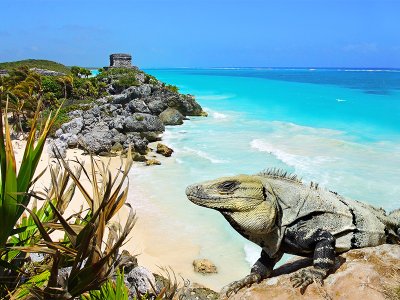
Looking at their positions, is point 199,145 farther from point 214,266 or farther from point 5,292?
point 5,292

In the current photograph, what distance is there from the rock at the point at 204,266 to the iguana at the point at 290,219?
6.61 m

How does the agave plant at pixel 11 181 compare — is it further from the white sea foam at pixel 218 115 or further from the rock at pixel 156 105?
the white sea foam at pixel 218 115

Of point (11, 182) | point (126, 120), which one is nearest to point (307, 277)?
point (11, 182)

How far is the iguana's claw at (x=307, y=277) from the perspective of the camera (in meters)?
4.01

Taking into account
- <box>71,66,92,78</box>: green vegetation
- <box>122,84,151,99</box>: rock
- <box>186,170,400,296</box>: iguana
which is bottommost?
<box>122,84,151,99</box>: rock

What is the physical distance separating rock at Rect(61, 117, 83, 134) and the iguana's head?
922 inches

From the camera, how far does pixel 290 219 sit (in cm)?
434

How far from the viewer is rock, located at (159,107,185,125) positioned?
36.1m

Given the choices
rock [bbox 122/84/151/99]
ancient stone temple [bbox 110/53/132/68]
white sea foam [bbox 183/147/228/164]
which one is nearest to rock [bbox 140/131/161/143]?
white sea foam [bbox 183/147/228/164]

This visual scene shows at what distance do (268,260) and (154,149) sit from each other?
2149 cm

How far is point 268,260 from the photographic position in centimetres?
462

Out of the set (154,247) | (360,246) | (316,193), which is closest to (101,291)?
(316,193)

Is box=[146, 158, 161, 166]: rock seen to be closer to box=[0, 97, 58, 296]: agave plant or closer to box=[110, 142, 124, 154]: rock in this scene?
box=[110, 142, 124, 154]: rock

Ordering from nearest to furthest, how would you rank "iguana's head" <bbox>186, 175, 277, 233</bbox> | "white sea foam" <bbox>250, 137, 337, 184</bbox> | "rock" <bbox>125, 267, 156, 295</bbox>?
"iguana's head" <bbox>186, 175, 277, 233</bbox>, "rock" <bbox>125, 267, 156, 295</bbox>, "white sea foam" <bbox>250, 137, 337, 184</bbox>
